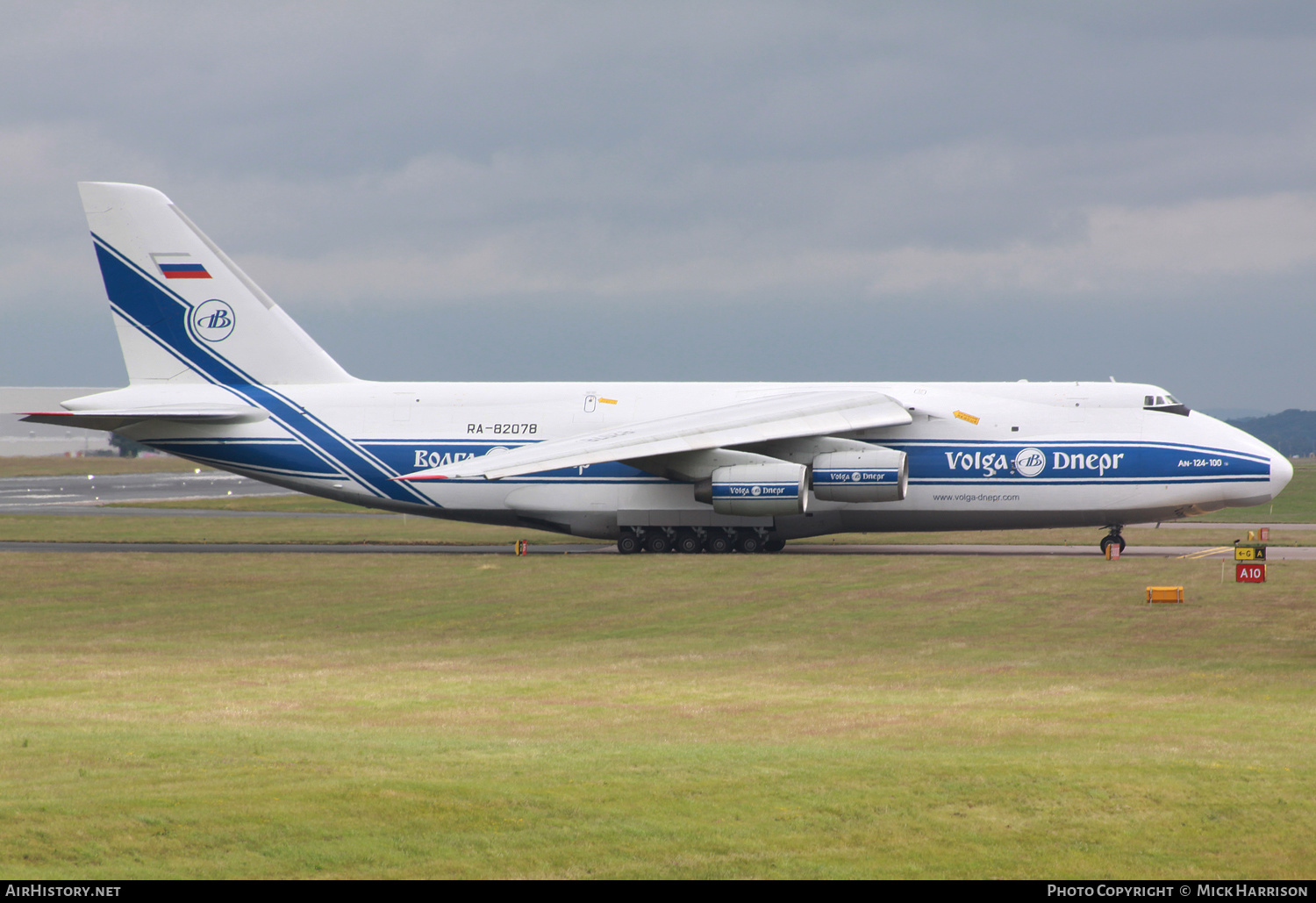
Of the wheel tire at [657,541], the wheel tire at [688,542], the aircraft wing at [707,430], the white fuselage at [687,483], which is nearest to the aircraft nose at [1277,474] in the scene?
the white fuselage at [687,483]

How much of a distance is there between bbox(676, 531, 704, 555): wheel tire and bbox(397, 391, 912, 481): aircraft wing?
9.39 ft

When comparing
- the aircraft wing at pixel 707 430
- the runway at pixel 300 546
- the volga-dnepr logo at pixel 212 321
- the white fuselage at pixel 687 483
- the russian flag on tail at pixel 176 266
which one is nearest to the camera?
the aircraft wing at pixel 707 430

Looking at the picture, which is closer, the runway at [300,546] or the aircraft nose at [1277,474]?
the aircraft nose at [1277,474]

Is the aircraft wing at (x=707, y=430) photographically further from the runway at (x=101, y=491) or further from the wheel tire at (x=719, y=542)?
the runway at (x=101, y=491)

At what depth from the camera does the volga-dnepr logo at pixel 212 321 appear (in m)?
34.7

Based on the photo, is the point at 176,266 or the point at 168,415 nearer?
the point at 168,415

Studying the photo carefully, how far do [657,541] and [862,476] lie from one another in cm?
546

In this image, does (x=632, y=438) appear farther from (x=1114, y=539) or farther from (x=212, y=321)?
(x=212, y=321)

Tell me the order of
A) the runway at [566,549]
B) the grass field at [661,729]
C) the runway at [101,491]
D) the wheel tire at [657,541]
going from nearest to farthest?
the grass field at [661,729] < the runway at [566,549] < the wheel tire at [657,541] < the runway at [101,491]

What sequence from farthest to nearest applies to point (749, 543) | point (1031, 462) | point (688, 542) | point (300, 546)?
point (300, 546), point (688, 542), point (749, 543), point (1031, 462)

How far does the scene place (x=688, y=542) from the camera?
3247 cm

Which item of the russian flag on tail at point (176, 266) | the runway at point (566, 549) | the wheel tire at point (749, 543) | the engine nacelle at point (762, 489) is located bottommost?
the runway at point (566, 549)

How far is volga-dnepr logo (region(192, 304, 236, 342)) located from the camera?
34719 millimetres

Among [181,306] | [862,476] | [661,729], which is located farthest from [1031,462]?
[181,306]
